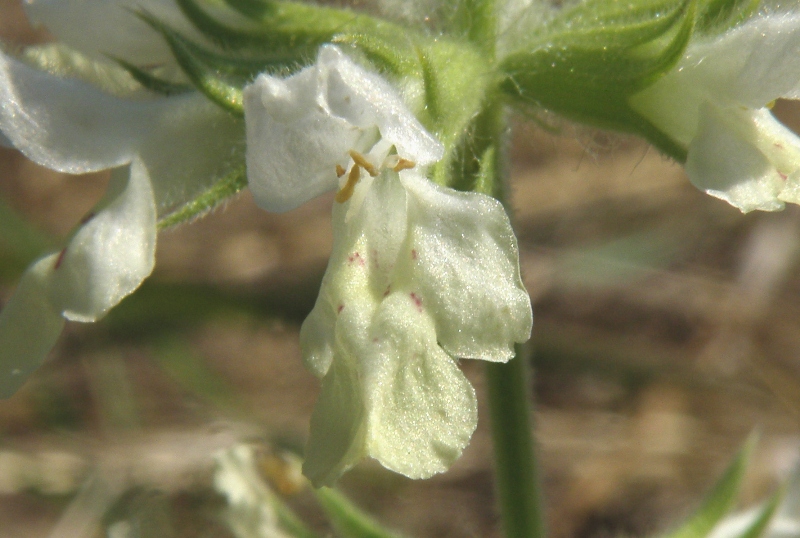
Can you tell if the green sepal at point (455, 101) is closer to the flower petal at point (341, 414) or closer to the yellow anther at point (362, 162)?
the yellow anther at point (362, 162)

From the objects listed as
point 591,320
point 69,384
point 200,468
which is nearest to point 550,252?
point 591,320

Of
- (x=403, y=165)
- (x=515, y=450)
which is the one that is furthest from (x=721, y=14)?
(x=515, y=450)

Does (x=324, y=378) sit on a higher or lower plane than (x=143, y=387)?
higher

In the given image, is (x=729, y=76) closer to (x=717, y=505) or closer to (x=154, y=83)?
(x=154, y=83)

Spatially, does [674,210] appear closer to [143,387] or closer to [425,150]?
[143,387]

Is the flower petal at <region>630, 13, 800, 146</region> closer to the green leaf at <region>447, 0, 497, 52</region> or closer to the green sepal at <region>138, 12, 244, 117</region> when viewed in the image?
the green leaf at <region>447, 0, 497, 52</region>

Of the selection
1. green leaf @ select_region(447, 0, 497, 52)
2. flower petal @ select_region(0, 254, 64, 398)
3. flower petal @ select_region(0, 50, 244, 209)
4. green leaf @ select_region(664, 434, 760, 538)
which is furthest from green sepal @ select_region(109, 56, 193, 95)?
green leaf @ select_region(664, 434, 760, 538)
